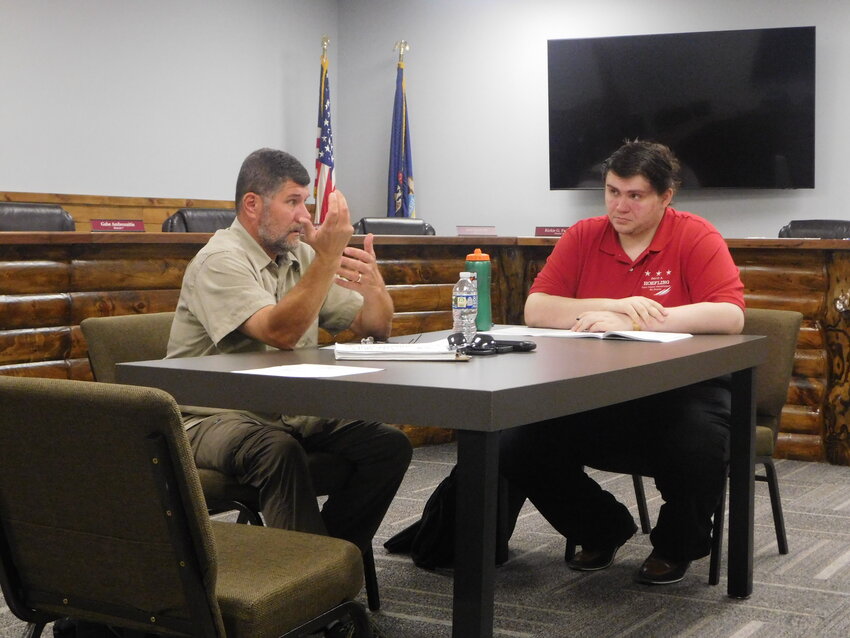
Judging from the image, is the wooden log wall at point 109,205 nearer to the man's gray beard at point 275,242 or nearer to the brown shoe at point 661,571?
the man's gray beard at point 275,242

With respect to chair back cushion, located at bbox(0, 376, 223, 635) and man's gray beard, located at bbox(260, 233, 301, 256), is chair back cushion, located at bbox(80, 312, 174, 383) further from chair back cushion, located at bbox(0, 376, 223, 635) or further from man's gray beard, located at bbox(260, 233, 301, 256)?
chair back cushion, located at bbox(0, 376, 223, 635)

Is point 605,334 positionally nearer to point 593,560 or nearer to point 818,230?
point 593,560

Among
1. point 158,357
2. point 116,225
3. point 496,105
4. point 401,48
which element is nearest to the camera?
point 158,357

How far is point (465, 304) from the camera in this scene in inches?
102

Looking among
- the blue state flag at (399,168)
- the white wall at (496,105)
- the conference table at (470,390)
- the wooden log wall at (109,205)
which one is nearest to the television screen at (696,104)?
the white wall at (496,105)

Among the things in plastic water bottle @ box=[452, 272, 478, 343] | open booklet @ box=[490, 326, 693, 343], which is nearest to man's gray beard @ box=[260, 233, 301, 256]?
plastic water bottle @ box=[452, 272, 478, 343]

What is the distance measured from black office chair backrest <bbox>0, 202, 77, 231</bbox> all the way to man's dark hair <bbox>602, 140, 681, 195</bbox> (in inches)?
82.9

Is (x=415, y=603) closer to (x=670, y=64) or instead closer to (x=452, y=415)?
(x=452, y=415)

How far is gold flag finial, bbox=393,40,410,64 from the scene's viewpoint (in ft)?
24.0

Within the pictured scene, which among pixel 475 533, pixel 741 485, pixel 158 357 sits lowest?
pixel 741 485

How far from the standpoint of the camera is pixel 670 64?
6453 mm

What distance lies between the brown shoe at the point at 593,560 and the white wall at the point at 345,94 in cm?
399

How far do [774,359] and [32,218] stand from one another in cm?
261

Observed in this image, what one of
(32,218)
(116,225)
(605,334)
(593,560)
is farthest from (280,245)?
(116,225)
